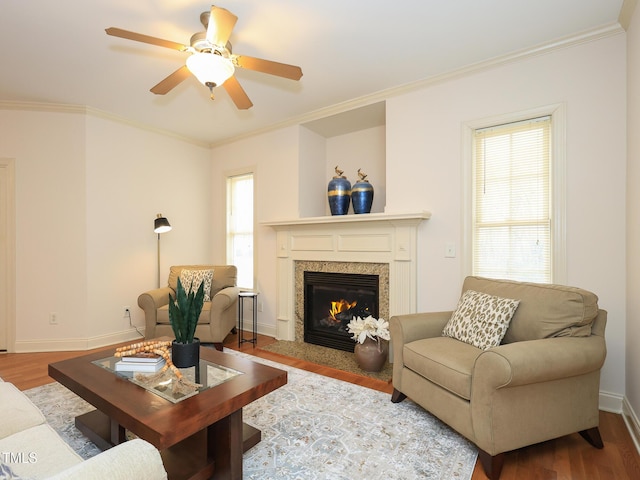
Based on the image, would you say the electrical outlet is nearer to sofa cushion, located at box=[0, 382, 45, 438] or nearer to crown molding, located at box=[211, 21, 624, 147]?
crown molding, located at box=[211, 21, 624, 147]

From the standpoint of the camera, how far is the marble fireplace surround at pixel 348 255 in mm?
3207

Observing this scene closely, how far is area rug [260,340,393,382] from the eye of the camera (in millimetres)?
3059

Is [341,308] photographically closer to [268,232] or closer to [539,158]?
[268,232]

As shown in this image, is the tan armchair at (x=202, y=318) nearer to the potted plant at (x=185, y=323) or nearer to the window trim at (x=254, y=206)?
the window trim at (x=254, y=206)

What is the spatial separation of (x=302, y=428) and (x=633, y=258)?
7.77 ft

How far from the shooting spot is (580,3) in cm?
216

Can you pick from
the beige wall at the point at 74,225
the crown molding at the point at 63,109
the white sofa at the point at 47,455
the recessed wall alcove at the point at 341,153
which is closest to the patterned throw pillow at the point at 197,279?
the beige wall at the point at 74,225

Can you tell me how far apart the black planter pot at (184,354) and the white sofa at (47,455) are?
23.6 inches

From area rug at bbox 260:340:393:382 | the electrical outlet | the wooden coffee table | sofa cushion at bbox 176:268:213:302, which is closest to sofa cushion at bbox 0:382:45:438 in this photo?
Result: the wooden coffee table

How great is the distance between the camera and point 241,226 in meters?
4.79

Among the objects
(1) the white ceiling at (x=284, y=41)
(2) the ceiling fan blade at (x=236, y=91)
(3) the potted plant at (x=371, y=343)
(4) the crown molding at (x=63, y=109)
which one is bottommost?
(3) the potted plant at (x=371, y=343)

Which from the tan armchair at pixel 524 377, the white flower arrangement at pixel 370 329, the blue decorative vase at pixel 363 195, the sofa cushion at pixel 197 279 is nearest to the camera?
the tan armchair at pixel 524 377

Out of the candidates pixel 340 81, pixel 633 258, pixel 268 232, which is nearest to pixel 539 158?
pixel 633 258

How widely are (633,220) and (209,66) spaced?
9.16 feet
